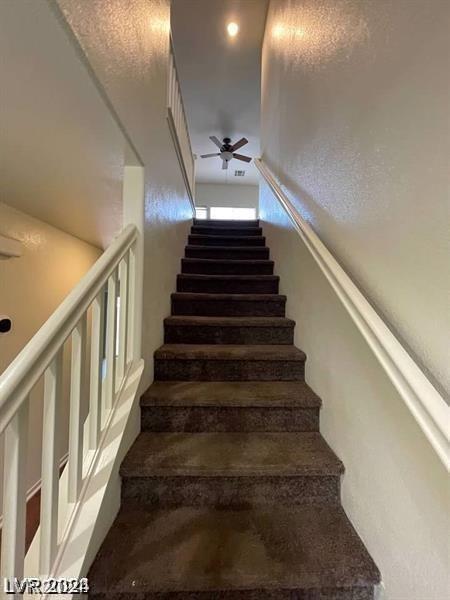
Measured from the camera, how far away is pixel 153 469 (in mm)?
1230

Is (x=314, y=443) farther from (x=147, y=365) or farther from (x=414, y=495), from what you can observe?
(x=147, y=365)

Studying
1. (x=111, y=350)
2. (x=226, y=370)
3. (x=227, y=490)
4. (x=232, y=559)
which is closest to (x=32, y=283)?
(x=111, y=350)

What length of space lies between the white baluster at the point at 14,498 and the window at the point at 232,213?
7.58 metres

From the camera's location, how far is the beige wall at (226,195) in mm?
7871

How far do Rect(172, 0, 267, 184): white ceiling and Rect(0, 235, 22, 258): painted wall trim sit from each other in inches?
121

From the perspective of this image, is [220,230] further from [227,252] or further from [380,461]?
[380,461]

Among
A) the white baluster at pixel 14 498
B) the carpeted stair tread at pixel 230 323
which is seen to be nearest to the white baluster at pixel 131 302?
the carpeted stair tread at pixel 230 323

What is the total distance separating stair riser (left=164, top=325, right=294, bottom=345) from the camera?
6.85 feet

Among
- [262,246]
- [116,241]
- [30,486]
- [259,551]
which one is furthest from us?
[262,246]

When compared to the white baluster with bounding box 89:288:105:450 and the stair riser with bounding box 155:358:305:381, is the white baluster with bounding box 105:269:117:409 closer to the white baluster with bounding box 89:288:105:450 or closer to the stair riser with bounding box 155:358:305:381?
the white baluster with bounding box 89:288:105:450

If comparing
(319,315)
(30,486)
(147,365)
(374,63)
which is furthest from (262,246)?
(30,486)

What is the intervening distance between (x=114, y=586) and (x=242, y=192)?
7924 mm

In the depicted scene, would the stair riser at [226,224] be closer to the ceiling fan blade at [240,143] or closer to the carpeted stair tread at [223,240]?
the carpeted stair tread at [223,240]

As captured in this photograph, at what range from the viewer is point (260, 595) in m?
0.94
